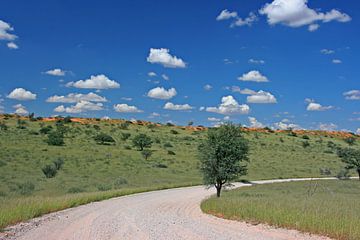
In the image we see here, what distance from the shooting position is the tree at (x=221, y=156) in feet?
101

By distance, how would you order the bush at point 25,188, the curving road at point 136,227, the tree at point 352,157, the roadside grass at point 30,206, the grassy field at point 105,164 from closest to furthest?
1. the curving road at point 136,227
2. the roadside grass at point 30,206
3. the bush at point 25,188
4. the grassy field at point 105,164
5. the tree at point 352,157

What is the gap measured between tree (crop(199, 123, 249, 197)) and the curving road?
25.8 feet

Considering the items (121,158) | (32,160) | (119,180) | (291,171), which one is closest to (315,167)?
(291,171)

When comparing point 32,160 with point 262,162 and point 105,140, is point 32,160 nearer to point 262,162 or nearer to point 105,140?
point 105,140

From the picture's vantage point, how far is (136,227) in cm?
1644

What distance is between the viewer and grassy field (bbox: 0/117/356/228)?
3306 centimetres

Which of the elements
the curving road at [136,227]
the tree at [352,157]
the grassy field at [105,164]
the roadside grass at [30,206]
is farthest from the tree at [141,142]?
the curving road at [136,227]

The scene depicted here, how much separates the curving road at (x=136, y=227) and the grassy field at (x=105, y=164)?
1.51 m

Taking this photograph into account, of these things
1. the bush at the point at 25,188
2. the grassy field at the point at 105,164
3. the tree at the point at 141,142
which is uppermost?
the tree at the point at 141,142

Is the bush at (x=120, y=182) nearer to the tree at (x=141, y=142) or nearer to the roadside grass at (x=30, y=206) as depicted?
the roadside grass at (x=30, y=206)

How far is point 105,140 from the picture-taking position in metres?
74.8

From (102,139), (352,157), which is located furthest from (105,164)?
(352,157)

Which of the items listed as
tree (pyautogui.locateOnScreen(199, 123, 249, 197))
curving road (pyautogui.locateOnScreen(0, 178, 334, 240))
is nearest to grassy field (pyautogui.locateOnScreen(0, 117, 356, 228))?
curving road (pyautogui.locateOnScreen(0, 178, 334, 240))

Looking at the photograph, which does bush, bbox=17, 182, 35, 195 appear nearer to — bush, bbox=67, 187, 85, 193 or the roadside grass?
bush, bbox=67, 187, 85, 193
